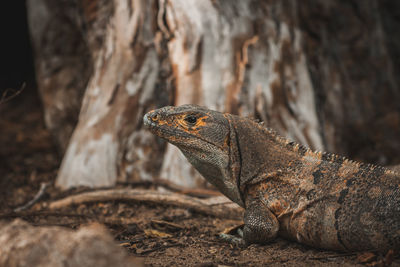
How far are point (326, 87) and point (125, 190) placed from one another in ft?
19.2

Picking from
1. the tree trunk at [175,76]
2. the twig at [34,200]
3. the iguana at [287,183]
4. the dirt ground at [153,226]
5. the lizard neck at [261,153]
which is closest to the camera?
the iguana at [287,183]

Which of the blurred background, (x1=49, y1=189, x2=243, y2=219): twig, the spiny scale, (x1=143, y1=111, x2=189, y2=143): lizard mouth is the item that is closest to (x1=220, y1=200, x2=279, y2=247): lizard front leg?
the spiny scale

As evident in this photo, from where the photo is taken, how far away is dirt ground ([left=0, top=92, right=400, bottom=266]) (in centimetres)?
333

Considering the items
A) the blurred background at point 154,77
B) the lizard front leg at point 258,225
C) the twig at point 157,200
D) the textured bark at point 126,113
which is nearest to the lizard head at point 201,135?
the lizard front leg at point 258,225

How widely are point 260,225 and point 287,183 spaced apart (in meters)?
0.49

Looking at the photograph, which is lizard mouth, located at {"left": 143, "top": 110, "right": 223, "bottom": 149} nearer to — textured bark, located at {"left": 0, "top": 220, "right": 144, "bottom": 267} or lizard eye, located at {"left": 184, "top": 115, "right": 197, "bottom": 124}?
lizard eye, located at {"left": 184, "top": 115, "right": 197, "bottom": 124}

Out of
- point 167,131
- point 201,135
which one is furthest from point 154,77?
point 201,135

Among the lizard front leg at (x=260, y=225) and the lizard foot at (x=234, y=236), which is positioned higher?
the lizard front leg at (x=260, y=225)

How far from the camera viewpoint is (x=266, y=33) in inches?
270

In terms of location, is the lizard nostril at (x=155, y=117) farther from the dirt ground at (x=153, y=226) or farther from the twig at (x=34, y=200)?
the twig at (x=34, y=200)

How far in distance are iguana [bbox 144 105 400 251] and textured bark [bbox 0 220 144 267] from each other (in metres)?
1.70

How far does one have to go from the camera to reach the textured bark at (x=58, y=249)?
2.15 metres

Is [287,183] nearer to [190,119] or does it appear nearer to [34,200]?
[190,119]

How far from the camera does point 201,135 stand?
377cm
